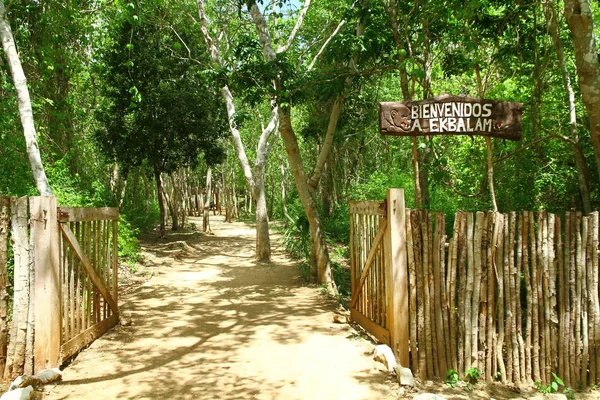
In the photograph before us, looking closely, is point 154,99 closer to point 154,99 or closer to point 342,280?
point 154,99

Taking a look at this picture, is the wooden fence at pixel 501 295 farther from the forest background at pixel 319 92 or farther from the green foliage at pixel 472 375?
the forest background at pixel 319 92

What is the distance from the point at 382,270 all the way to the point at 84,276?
334cm

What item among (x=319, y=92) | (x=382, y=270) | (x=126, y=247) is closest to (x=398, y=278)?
(x=382, y=270)

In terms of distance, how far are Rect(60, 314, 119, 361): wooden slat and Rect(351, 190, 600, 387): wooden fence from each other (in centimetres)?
329

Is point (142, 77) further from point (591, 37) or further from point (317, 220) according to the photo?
point (591, 37)

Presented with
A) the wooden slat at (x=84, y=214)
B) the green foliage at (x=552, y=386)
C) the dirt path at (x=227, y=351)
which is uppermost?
the wooden slat at (x=84, y=214)

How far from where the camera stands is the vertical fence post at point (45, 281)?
423 cm

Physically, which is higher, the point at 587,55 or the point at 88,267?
the point at 587,55

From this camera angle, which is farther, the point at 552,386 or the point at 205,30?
the point at 205,30

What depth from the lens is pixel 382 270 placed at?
513cm

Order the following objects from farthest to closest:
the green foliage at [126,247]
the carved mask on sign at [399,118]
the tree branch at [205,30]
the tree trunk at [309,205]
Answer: the tree branch at [205,30] < the green foliage at [126,247] < the tree trunk at [309,205] < the carved mask on sign at [399,118]

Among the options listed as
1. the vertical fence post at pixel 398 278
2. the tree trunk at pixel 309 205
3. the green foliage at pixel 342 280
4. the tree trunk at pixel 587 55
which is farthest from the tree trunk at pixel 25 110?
the tree trunk at pixel 587 55

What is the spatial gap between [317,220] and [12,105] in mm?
7790

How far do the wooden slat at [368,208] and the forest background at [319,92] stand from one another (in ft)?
2.82
